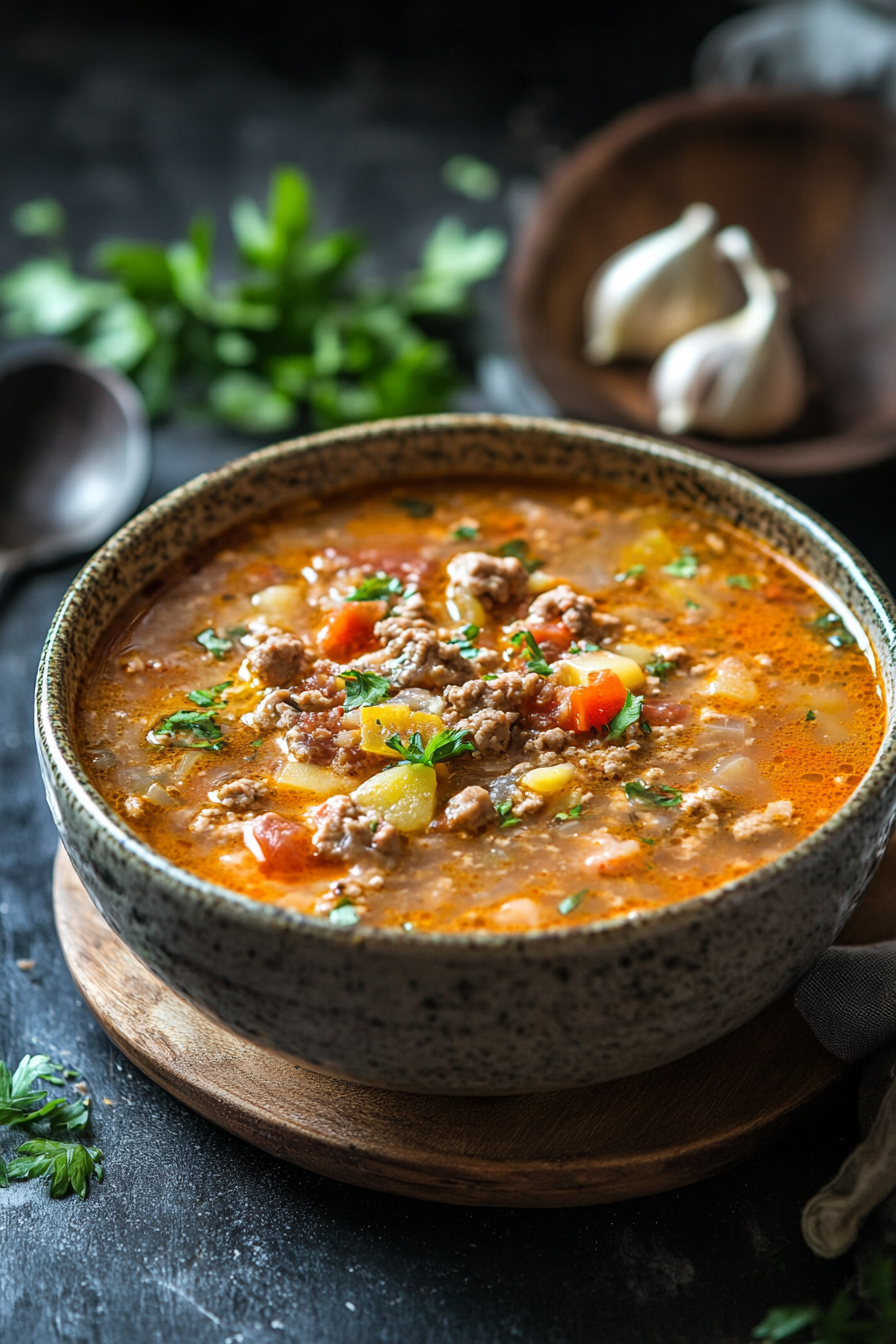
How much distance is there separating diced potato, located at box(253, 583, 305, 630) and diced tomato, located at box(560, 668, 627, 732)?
0.79m

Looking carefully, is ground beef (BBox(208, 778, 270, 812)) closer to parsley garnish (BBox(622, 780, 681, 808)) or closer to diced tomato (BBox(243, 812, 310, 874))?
diced tomato (BBox(243, 812, 310, 874))

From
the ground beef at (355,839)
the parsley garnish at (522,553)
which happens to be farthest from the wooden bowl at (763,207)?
the ground beef at (355,839)

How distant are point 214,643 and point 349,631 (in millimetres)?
337

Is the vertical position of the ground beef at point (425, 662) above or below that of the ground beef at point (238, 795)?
above

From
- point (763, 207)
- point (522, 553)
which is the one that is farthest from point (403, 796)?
point (763, 207)

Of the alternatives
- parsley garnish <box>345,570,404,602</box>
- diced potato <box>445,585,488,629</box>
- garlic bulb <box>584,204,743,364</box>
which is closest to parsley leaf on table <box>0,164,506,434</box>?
garlic bulb <box>584,204,743,364</box>

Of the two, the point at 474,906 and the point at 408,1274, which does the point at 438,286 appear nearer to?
the point at 474,906

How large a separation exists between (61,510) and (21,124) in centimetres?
345

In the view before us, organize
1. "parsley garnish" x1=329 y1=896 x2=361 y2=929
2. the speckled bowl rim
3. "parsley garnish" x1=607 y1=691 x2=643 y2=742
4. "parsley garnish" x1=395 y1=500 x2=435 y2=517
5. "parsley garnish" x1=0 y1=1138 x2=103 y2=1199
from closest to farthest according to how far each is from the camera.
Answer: the speckled bowl rim < "parsley garnish" x1=329 y1=896 x2=361 y2=929 < "parsley garnish" x1=0 y1=1138 x2=103 y2=1199 < "parsley garnish" x1=607 y1=691 x2=643 y2=742 < "parsley garnish" x1=395 y1=500 x2=435 y2=517

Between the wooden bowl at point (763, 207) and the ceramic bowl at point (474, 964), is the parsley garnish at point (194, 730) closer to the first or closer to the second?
the ceramic bowl at point (474, 964)

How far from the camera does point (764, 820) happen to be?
292 cm

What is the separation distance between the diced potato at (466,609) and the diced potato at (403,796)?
0.62 m

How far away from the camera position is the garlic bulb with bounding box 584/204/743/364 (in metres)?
5.51

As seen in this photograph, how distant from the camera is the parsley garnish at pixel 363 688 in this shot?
3.21 m
